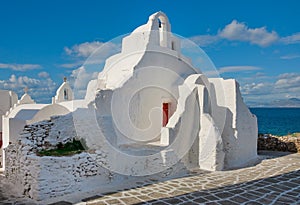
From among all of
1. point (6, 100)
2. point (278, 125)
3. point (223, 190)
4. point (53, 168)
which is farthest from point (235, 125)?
point (278, 125)

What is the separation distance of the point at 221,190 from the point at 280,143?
31.0 feet

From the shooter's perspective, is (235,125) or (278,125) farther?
(278,125)

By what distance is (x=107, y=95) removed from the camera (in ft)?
31.3

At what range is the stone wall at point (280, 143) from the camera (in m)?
15.4

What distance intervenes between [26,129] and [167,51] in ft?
22.2

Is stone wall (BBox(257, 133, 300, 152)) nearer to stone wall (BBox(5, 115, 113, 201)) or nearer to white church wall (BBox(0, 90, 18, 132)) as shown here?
stone wall (BBox(5, 115, 113, 201))

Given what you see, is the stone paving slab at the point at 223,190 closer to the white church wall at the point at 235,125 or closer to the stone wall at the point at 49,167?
the stone wall at the point at 49,167

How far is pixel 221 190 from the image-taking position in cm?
810

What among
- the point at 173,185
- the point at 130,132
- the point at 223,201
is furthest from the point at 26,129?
the point at 223,201

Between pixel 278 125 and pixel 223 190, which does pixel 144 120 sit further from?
pixel 278 125

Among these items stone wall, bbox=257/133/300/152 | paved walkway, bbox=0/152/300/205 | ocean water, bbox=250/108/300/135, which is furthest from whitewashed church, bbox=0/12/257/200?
ocean water, bbox=250/108/300/135

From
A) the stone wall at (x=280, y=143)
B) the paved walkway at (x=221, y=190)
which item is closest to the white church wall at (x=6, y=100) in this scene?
the paved walkway at (x=221, y=190)

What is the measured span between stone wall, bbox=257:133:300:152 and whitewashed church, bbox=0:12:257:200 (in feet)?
10.9

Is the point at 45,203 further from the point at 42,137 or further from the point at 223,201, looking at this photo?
the point at 223,201
